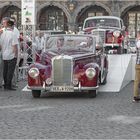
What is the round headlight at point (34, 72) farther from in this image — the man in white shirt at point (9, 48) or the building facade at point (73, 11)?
the building facade at point (73, 11)

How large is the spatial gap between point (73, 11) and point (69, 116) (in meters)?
38.7

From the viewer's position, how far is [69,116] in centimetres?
940

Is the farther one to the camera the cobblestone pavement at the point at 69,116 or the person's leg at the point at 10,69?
the person's leg at the point at 10,69

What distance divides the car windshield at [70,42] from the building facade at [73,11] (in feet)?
109

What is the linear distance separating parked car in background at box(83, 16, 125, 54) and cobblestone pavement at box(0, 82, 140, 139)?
1272 cm

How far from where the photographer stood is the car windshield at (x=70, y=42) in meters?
13.2

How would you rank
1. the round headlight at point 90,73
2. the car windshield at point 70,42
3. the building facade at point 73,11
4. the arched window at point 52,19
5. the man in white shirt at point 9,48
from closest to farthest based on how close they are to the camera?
the round headlight at point 90,73, the car windshield at point 70,42, the man in white shirt at point 9,48, the building facade at point 73,11, the arched window at point 52,19

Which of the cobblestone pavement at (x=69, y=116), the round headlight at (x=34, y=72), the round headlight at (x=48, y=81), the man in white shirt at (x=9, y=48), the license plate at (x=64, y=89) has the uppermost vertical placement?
the man in white shirt at (x=9, y=48)

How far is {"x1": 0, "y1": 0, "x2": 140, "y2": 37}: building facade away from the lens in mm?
47125

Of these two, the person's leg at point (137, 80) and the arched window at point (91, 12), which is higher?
the arched window at point (91, 12)

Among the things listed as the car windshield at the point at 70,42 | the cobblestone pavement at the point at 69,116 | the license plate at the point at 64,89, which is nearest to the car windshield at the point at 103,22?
the car windshield at the point at 70,42

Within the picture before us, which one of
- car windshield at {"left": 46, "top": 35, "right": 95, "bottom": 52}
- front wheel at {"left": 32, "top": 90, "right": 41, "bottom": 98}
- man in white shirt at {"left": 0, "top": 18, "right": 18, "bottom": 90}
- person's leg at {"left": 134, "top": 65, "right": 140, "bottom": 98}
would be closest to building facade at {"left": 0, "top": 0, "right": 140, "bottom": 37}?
car windshield at {"left": 46, "top": 35, "right": 95, "bottom": 52}

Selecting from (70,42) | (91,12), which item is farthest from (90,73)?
A: (91,12)

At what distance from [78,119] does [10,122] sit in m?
1.18
